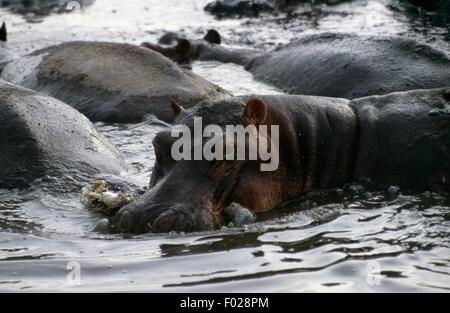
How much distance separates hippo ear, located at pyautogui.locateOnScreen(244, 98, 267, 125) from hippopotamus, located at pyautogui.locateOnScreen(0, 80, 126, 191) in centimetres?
144

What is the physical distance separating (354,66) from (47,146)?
3.87 meters

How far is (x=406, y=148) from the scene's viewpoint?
7.13 m

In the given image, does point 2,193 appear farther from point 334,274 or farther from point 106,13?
point 106,13

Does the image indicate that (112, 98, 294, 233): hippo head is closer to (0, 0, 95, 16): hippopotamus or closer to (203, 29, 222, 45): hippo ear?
(203, 29, 222, 45): hippo ear

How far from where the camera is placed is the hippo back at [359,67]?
960 cm

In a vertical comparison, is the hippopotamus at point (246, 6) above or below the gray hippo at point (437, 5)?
below

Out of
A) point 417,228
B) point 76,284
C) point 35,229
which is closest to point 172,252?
point 76,284

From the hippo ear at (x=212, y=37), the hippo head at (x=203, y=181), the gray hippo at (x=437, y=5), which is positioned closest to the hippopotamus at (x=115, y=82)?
the hippo head at (x=203, y=181)

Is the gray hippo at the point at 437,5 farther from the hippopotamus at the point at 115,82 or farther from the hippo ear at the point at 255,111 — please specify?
the hippo ear at the point at 255,111

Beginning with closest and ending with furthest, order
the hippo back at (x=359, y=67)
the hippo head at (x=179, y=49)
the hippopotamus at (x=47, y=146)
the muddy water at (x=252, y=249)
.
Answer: the muddy water at (x=252, y=249) → the hippopotamus at (x=47, y=146) → the hippo back at (x=359, y=67) → the hippo head at (x=179, y=49)

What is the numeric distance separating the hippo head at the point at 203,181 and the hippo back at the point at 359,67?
10.6 feet

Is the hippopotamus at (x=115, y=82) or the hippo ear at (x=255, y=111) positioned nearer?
the hippo ear at (x=255, y=111)

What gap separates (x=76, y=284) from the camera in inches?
206

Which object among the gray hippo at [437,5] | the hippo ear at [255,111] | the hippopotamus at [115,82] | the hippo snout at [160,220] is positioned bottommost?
the gray hippo at [437,5]
